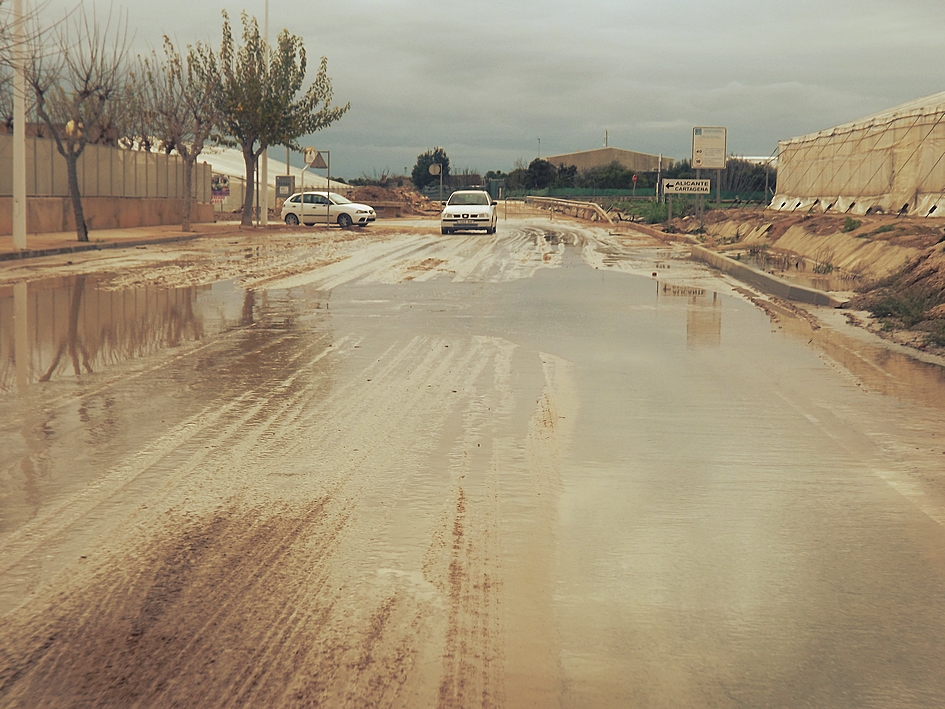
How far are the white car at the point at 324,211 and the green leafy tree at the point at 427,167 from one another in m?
72.8

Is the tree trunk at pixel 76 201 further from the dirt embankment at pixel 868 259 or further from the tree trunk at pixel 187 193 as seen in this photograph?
the dirt embankment at pixel 868 259

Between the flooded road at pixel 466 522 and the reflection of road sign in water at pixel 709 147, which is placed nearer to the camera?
the flooded road at pixel 466 522

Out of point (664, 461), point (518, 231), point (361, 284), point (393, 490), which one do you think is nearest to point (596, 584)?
point (393, 490)

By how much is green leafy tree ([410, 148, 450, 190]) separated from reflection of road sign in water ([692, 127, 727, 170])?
80.6m

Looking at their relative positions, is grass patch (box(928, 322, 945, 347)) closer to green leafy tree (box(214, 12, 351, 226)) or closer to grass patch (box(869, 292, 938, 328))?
grass patch (box(869, 292, 938, 328))

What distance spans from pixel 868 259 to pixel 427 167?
10958 centimetres

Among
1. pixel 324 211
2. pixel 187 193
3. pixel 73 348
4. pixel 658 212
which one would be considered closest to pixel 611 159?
pixel 658 212

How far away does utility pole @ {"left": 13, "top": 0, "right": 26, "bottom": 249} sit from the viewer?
2541cm

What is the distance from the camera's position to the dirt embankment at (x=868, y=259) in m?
15.0

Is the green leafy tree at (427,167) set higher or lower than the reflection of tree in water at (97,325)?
higher

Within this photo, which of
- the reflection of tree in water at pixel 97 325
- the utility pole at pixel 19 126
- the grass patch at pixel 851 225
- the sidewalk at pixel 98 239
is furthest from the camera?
the grass patch at pixel 851 225

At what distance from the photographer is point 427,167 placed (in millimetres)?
130875

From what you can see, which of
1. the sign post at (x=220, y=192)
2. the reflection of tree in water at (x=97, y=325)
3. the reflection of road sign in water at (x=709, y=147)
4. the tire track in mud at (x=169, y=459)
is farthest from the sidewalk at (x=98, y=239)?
the sign post at (x=220, y=192)

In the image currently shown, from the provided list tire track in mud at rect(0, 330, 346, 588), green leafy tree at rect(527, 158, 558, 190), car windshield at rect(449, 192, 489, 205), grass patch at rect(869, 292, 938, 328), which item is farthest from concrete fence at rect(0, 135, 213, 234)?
green leafy tree at rect(527, 158, 558, 190)
